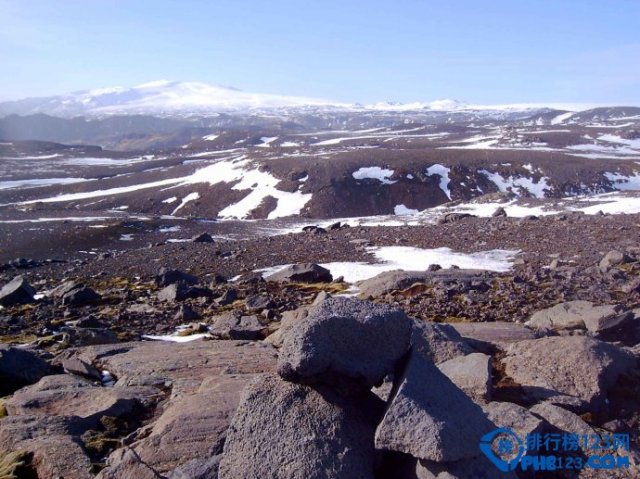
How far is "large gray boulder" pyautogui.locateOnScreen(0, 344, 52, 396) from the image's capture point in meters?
8.50

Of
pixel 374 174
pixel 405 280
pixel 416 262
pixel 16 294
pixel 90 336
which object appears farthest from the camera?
pixel 374 174

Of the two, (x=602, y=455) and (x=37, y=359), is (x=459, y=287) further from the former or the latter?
(x=37, y=359)

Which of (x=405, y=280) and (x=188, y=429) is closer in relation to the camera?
(x=188, y=429)

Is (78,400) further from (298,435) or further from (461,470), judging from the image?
(461,470)

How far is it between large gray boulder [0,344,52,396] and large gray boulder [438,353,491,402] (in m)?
6.90

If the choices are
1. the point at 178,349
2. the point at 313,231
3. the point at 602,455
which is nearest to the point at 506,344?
the point at 602,455

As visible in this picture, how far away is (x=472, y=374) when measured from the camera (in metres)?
6.47

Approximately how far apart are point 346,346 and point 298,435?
981 mm

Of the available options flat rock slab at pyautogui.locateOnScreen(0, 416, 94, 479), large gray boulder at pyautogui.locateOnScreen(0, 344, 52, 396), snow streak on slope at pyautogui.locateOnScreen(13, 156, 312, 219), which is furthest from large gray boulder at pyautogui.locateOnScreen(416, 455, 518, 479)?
snow streak on slope at pyautogui.locateOnScreen(13, 156, 312, 219)

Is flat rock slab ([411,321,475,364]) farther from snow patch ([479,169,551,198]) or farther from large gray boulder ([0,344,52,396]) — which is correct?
snow patch ([479,169,551,198])

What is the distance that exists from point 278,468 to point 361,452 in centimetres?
80

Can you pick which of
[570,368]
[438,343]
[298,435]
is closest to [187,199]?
[438,343]

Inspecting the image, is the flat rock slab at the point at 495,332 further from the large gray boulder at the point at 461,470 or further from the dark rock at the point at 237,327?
the dark rock at the point at 237,327

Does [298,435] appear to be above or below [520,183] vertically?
above
